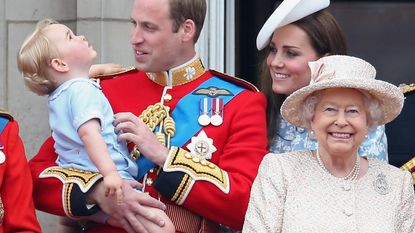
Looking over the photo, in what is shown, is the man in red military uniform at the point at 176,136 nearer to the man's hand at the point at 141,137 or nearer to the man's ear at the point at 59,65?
the man's hand at the point at 141,137

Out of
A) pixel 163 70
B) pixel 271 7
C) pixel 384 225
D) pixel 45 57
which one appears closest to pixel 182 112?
pixel 163 70

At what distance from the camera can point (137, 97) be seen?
5.36 meters

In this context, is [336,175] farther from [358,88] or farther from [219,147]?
[219,147]

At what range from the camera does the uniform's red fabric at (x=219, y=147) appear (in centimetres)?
512

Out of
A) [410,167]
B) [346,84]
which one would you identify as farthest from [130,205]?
[410,167]

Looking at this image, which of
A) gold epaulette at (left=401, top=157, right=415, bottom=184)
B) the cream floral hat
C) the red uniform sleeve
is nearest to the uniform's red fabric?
the red uniform sleeve

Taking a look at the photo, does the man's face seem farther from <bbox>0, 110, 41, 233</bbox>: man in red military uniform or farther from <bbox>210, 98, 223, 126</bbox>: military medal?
<bbox>0, 110, 41, 233</bbox>: man in red military uniform

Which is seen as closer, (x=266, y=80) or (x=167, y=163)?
(x=167, y=163)

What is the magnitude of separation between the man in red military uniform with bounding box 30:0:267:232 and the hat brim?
21 cm

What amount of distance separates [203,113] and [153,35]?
0.30 metres

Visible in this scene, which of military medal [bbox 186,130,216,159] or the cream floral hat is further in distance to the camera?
military medal [bbox 186,130,216,159]

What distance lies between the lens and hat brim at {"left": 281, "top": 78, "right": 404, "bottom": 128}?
488cm

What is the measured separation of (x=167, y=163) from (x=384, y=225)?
0.72 m

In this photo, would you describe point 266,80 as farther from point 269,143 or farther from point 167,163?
point 167,163
